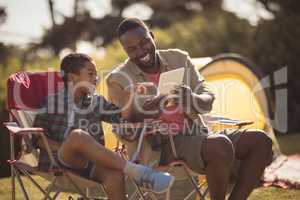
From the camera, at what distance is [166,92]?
3.40m

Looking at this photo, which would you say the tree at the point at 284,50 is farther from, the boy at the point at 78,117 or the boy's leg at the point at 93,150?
the boy's leg at the point at 93,150

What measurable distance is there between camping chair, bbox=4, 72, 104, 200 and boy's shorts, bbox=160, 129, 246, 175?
40 centimetres

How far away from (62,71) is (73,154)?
0.63m

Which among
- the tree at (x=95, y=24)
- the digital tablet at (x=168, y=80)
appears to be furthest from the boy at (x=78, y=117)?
the tree at (x=95, y=24)

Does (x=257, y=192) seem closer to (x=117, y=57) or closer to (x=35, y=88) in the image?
(x=35, y=88)

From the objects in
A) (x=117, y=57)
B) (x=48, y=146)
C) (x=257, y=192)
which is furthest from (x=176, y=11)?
(x=48, y=146)

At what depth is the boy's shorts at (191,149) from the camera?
3354 mm

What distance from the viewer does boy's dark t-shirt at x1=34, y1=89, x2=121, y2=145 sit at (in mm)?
3406

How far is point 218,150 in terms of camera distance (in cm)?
326

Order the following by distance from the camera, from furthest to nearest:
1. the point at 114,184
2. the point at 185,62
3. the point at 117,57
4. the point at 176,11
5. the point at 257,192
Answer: the point at 176,11 < the point at 117,57 < the point at 257,192 < the point at 185,62 < the point at 114,184

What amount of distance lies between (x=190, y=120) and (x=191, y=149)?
0.93ft

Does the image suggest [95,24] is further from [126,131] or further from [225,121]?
[126,131]

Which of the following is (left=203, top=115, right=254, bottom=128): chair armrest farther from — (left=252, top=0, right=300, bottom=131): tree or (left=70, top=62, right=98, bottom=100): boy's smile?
(left=252, top=0, right=300, bottom=131): tree

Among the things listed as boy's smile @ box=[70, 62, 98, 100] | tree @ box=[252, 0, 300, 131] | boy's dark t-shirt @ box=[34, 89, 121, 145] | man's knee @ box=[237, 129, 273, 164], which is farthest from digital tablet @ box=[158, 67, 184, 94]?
tree @ box=[252, 0, 300, 131]
